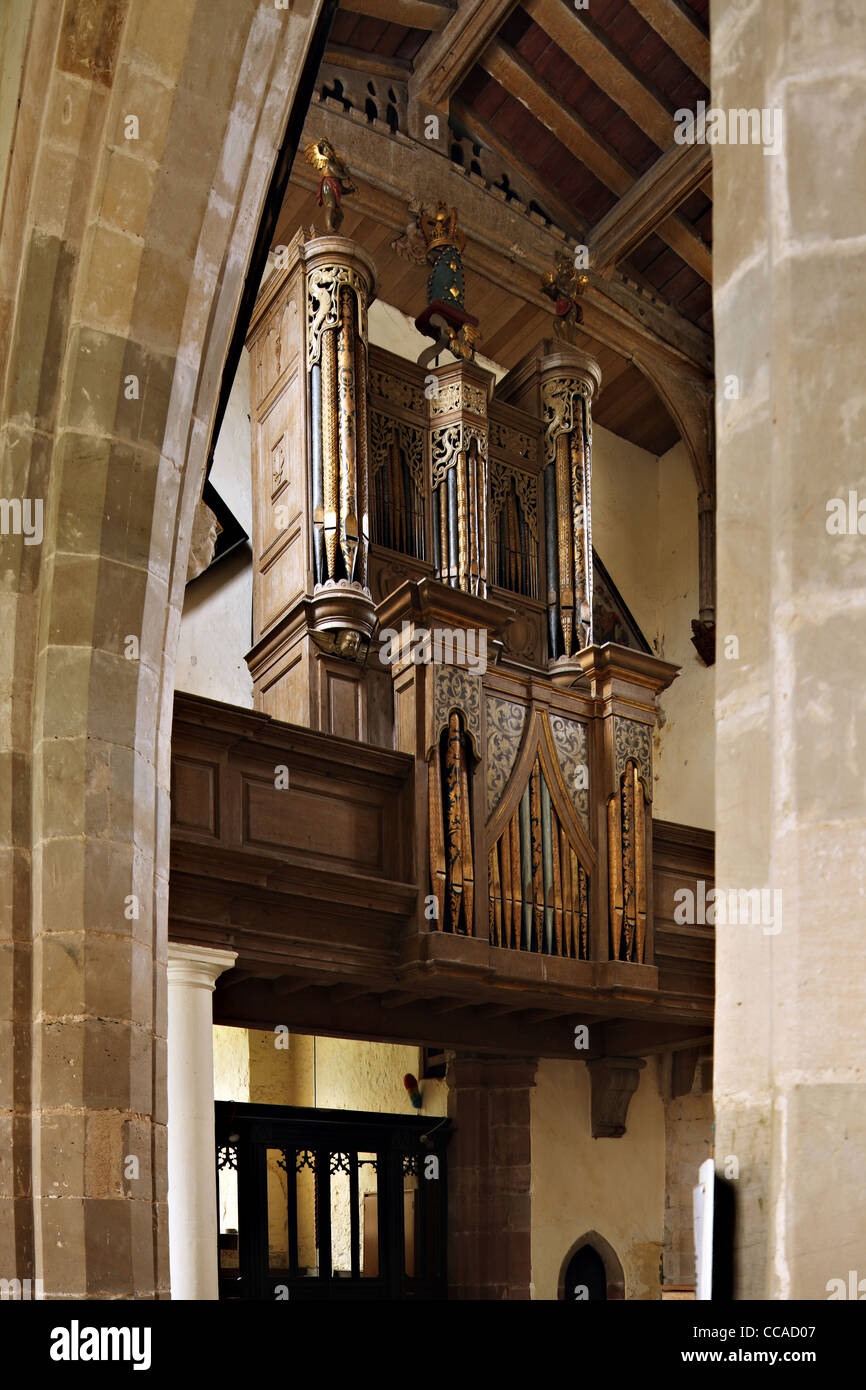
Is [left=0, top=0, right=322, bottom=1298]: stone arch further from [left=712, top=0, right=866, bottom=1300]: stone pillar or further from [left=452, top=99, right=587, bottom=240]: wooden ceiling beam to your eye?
[left=452, top=99, right=587, bottom=240]: wooden ceiling beam

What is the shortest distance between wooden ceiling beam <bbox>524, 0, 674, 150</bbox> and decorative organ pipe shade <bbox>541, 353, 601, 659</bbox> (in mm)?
2101

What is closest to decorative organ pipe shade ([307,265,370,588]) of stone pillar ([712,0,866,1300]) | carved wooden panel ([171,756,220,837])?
carved wooden panel ([171,756,220,837])

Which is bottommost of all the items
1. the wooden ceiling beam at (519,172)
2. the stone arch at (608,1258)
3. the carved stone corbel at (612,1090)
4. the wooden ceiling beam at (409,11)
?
the stone arch at (608,1258)

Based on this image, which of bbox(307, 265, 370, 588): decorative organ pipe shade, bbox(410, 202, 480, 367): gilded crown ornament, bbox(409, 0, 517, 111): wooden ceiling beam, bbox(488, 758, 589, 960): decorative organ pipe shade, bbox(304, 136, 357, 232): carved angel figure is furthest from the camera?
bbox(409, 0, 517, 111): wooden ceiling beam

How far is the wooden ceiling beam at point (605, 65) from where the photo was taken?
34.2ft

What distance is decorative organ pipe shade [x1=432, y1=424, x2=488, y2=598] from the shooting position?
364 inches

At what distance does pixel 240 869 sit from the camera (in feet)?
22.2

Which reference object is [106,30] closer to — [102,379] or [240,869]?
[102,379]

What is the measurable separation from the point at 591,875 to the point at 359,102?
587 centimetres

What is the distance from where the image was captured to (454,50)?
10531 mm

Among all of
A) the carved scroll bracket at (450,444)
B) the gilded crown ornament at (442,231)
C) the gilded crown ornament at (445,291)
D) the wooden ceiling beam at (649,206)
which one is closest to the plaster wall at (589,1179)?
the carved scroll bracket at (450,444)

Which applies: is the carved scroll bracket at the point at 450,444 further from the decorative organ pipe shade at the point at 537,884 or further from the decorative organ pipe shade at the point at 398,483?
the decorative organ pipe shade at the point at 537,884

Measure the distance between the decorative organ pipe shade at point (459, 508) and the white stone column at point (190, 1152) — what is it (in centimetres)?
357
